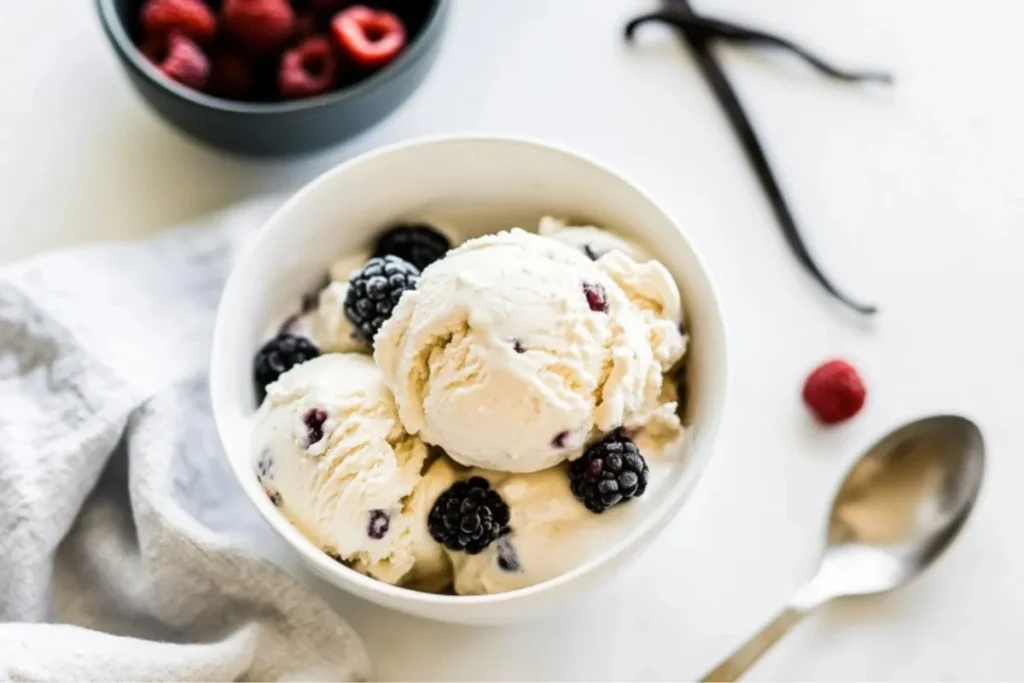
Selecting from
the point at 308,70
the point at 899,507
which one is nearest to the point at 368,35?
the point at 308,70

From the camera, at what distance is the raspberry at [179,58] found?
3.55ft

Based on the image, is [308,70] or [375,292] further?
[308,70]

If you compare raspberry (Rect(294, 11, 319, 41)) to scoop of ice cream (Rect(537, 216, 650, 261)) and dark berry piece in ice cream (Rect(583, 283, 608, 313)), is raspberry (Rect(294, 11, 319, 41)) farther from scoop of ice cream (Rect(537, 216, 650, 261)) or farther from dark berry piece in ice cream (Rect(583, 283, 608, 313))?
dark berry piece in ice cream (Rect(583, 283, 608, 313))

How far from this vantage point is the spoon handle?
3.10 feet

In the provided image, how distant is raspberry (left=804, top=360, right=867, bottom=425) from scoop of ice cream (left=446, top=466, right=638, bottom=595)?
0.81 ft

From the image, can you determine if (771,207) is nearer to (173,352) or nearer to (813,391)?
(813,391)

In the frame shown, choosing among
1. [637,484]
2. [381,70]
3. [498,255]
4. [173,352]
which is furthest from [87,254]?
[637,484]

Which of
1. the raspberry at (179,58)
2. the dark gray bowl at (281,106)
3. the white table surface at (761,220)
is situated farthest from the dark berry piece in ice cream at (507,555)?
the raspberry at (179,58)

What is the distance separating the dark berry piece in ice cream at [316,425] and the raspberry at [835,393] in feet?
1.41

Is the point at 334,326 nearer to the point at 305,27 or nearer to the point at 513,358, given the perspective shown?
the point at 513,358

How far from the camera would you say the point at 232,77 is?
111 centimetres

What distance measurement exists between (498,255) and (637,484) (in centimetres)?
20

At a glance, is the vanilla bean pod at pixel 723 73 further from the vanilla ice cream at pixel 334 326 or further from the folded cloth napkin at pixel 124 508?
the folded cloth napkin at pixel 124 508

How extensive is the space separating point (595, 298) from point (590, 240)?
10 cm
